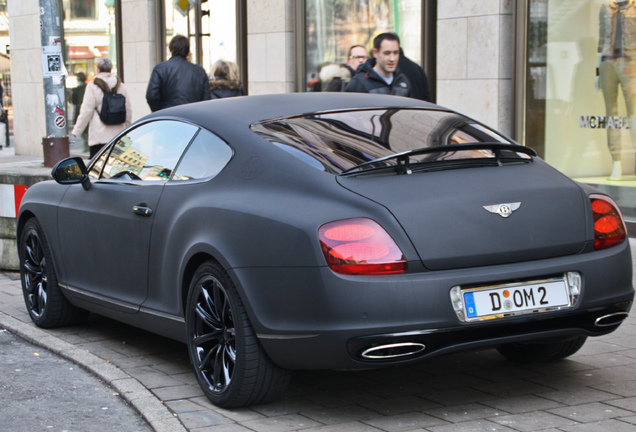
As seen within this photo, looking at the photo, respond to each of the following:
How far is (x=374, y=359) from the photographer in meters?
4.21

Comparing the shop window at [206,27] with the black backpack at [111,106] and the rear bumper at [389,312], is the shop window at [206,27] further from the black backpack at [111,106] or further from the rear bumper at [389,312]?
the rear bumper at [389,312]

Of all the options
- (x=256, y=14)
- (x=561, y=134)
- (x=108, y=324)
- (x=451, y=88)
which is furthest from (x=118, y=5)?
(x=108, y=324)

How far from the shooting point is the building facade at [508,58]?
34.2 feet

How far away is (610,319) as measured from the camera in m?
4.57

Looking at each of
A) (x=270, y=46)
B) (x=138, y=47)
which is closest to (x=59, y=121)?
(x=270, y=46)

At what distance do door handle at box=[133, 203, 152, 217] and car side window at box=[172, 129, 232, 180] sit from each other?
0.71 ft

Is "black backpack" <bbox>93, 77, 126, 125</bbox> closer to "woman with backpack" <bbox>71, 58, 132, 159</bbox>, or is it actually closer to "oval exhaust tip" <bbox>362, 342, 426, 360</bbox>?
"woman with backpack" <bbox>71, 58, 132, 159</bbox>

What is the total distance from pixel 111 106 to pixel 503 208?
27.2 feet

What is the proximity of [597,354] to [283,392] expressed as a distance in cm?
187

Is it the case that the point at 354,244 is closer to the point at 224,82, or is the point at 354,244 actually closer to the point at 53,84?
the point at 224,82

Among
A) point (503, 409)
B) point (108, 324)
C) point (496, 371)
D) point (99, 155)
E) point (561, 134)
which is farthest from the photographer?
point (561, 134)

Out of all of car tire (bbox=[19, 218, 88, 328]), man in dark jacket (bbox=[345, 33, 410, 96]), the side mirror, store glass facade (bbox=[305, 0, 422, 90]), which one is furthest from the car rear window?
store glass facade (bbox=[305, 0, 422, 90])

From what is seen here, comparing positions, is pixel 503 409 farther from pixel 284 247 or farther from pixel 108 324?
pixel 108 324

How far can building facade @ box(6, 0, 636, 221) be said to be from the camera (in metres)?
10.4
